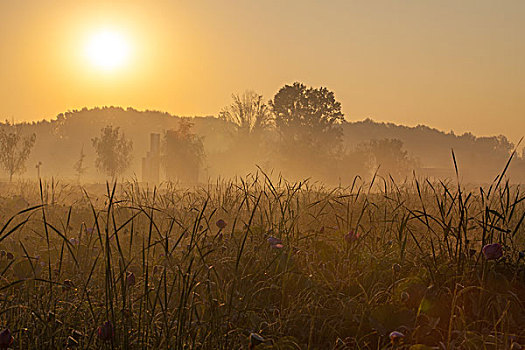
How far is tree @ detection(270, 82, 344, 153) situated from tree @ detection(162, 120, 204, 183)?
8.34 metres

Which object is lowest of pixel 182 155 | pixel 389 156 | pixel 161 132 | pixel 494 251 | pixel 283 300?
pixel 182 155

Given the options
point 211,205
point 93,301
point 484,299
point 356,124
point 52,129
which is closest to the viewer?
point 484,299

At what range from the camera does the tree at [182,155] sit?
30.1 metres

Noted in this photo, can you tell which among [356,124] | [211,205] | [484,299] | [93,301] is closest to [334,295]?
[484,299]

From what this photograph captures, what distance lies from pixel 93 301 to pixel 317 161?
31849 millimetres

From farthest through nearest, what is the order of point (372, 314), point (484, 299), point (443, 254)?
1. point (443, 254)
2. point (484, 299)
3. point (372, 314)

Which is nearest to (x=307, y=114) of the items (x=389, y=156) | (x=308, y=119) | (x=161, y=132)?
(x=308, y=119)

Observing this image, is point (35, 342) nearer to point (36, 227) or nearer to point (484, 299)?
point (484, 299)

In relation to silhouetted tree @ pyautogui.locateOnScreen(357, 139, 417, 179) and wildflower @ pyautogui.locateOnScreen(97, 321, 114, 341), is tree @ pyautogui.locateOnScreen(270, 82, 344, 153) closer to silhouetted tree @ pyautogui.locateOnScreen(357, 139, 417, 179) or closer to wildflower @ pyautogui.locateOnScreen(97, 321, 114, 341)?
silhouetted tree @ pyautogui.locateOnScreen(357, 139, 417, 179)

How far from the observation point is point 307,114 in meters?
37.0

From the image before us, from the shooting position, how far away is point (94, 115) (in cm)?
7869

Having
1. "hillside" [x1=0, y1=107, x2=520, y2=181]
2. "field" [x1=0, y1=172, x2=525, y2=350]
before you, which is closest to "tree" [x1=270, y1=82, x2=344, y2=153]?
"hillside" [x1=0, y1=107, x2=520, y2=181]

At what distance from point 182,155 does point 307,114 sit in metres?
Result: 11.2

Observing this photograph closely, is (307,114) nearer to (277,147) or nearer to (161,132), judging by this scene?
(277,147)
